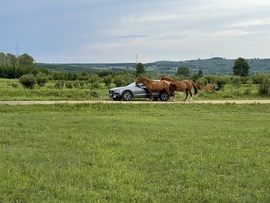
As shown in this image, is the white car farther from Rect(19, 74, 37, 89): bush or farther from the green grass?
the green grass

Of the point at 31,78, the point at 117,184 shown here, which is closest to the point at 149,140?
the point at 117,184

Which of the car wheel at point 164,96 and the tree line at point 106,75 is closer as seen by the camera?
the car wheel at point 164,96

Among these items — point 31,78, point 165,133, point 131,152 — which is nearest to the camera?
point 131,152

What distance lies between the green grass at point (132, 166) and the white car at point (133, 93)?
1576 centimetres

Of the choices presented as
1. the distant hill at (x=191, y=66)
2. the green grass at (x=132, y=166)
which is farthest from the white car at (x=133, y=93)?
the distant hill at (x=191, y=66)

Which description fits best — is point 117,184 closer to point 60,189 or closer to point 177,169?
point 60,189

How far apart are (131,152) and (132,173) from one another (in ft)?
5.72

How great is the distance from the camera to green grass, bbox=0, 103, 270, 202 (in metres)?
5.50

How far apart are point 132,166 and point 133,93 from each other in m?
21.1

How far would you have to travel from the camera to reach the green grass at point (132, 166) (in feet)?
18.0

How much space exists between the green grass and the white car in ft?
51.7

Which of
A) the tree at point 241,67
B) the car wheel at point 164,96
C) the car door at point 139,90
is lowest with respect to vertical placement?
the car wheel at point 164,96

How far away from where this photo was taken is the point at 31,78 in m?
40.3

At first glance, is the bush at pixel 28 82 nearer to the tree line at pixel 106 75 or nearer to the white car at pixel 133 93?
the tree line at pixel 106 75
